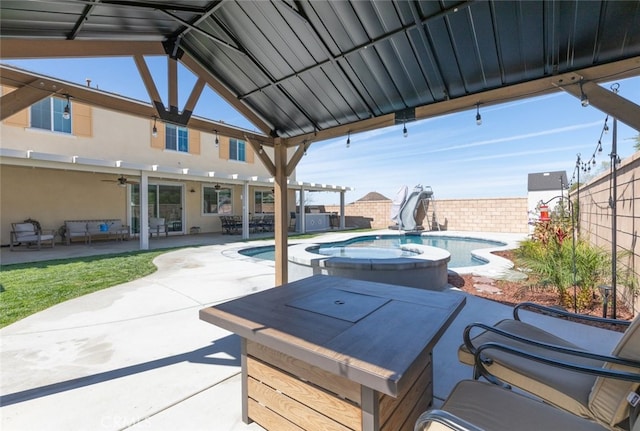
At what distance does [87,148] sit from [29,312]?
9129mm

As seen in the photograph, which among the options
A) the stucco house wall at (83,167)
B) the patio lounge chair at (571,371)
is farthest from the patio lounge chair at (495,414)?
the stucco house wall at (83,167)

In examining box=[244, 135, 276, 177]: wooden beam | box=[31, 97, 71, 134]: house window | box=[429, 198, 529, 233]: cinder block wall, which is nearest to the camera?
box=[244, 135, 276, 177]: wooden beam

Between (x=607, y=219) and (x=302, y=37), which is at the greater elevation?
(x=302, y=37)

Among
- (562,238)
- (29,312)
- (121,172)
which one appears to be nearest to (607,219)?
(562,238)

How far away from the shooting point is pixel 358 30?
2.73m

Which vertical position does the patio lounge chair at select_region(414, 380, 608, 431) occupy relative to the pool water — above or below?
above

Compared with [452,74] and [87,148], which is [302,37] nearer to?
[452,74]

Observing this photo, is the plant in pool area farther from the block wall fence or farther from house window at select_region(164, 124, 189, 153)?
house window at select_region(164, 124, 189, 153)

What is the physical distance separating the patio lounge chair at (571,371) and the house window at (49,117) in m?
12.9

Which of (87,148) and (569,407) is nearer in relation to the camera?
(569,407)

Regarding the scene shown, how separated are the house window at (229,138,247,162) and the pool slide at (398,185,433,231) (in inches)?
351

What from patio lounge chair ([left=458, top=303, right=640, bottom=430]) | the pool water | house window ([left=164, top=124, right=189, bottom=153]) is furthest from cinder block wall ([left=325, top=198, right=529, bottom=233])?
patio lounge chair ([left=458, top=303, right=640, bottom=430])

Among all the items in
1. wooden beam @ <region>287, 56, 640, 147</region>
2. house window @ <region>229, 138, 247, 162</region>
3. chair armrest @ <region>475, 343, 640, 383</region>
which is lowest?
chair armrest @ <region>475, 343, 640, 383</region>

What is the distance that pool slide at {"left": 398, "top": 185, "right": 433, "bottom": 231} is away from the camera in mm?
16062
